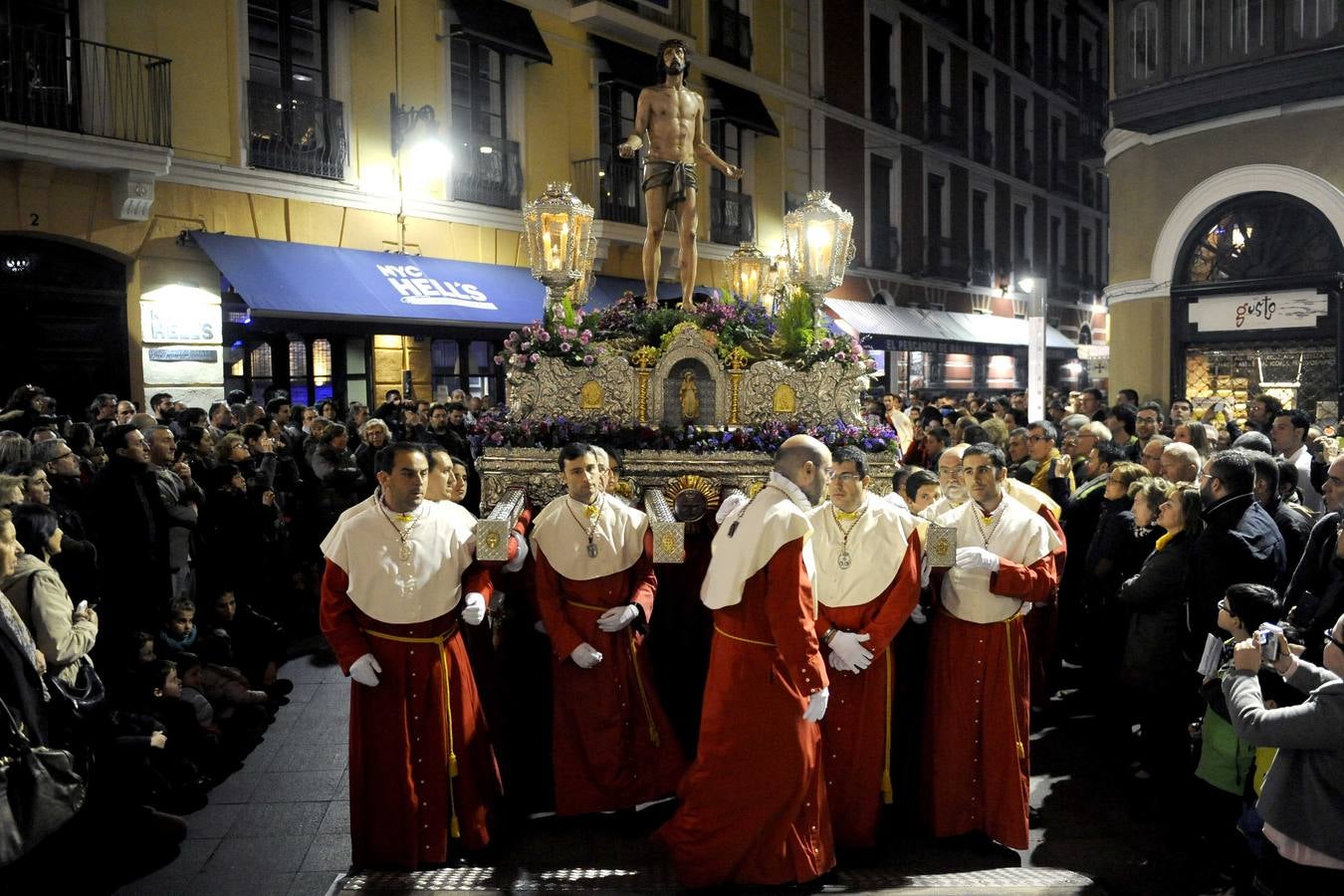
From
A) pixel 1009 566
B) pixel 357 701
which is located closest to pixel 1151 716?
pixel 1009 566

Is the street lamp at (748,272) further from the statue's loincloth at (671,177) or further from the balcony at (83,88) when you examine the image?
the balcony at (83,88)

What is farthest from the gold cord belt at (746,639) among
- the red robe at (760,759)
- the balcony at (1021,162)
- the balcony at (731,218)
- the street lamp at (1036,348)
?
the balcony at (1021,162)

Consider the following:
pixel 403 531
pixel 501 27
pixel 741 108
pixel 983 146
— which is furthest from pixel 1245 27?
pixel 983 146

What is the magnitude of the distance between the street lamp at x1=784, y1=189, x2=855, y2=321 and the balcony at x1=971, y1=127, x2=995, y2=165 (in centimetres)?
2135

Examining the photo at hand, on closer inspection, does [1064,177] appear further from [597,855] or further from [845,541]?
[597,855]

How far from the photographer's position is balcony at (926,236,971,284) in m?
25.5

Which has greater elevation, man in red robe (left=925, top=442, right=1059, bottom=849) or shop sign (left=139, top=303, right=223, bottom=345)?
shop sign (left=139, top=303, right=223, bottom=345)

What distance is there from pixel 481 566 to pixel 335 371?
31.9 feet

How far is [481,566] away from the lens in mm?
4945

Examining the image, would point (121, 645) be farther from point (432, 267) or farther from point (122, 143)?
point (432, 267)

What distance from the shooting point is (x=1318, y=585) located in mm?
4402

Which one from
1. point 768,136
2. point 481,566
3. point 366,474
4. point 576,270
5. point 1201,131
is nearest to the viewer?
point 481,566

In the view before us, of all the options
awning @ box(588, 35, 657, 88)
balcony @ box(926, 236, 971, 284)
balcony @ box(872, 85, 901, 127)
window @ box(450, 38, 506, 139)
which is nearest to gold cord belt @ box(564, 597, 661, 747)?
window @ box(450, 38, 506, 139)

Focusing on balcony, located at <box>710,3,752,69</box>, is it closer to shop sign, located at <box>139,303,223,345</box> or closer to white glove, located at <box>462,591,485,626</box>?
shop sign, located at <box>139,303,223,345</box>
